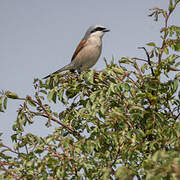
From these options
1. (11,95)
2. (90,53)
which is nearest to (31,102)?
(11,95)

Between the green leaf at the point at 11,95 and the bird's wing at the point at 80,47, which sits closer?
the green leaf at the point at 11,95

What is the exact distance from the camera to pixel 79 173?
2.50 m

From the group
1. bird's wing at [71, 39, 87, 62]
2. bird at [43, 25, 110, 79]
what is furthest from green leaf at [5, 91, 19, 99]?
bird's wing at [71, 39, 87, 62]

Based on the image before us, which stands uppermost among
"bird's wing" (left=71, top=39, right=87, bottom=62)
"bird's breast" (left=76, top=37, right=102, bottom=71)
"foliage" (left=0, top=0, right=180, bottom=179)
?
"bird's wing" (left=71, top=39, right=87, bottom=62)

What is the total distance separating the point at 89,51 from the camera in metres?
6.47

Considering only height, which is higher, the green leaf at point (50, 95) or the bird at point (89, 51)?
the bird at point (89, 51)

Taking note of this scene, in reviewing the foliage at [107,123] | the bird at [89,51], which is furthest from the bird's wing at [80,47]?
the foliage at [107,123]

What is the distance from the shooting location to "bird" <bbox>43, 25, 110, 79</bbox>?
21.3 ft

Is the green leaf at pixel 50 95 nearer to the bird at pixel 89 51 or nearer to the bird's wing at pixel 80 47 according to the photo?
A: the bird at pixel 89 51

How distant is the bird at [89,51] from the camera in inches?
256

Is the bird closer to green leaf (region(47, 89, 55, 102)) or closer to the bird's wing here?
the bird's wing

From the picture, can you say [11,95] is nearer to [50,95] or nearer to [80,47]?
[50,95]

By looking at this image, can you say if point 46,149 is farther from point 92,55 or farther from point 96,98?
point 92,55

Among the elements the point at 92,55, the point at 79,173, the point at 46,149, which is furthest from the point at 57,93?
Answer: the point at 92,55
